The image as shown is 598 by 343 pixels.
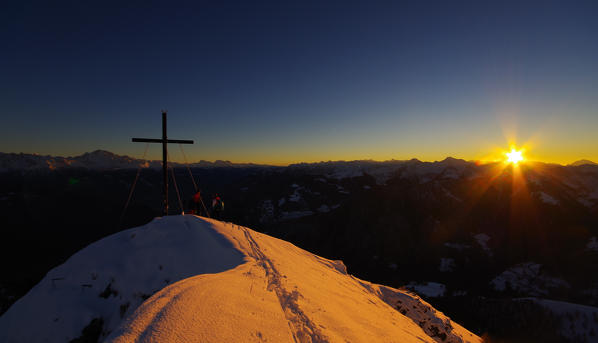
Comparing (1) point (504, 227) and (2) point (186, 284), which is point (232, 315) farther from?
(1) point (504, 227)

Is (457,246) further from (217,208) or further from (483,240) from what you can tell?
(217,208)

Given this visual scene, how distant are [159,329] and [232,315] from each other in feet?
3.44

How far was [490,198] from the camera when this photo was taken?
380 ft

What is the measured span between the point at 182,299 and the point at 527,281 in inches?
3880

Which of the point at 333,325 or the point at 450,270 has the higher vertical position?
the point at 333,325

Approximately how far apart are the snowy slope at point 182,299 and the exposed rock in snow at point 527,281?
87370mm

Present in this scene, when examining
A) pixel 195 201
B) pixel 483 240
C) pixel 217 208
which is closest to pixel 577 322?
pixel 217 208

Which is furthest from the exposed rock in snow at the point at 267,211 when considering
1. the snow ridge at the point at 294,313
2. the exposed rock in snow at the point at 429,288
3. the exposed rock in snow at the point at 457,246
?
the snow ridge at the point at 294,313

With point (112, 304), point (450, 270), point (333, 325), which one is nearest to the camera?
point (333, 325)

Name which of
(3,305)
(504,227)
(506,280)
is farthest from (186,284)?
(504,227)

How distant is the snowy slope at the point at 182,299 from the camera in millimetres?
Answer: 3354

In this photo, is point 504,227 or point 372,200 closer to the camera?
point 504,227

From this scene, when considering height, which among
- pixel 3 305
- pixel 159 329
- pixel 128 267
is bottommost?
pixel 3 305

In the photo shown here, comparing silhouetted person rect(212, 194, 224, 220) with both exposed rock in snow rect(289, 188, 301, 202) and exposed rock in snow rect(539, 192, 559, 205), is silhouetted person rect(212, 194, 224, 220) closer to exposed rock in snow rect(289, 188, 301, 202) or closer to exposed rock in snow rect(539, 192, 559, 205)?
exposed rock in snow rect(539, 192, 559, 205)
